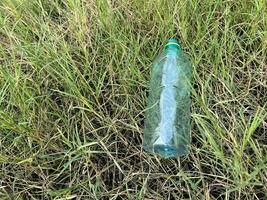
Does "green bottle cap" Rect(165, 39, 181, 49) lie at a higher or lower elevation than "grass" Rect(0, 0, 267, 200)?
higher

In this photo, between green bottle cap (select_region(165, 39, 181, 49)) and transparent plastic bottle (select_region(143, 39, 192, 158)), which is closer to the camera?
transparent plastic bottle (select_region(143, 39, 192, 158))

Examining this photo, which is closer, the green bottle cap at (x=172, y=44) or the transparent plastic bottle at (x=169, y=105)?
the transparent plastic bottle at (x=169, y=105)

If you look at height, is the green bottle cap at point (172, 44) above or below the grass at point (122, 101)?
above

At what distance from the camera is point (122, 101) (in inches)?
64.6

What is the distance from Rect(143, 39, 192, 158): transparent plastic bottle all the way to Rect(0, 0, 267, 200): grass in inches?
1.2

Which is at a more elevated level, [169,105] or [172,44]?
[172,44]

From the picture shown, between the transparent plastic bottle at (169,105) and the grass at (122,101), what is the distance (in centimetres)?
3

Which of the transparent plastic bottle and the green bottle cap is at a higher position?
the green bottle cap

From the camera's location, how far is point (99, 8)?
1.80 meters

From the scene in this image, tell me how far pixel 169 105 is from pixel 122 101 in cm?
16

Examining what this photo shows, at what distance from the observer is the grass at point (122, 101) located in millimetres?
1451

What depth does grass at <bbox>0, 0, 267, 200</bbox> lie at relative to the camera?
57.1 inches

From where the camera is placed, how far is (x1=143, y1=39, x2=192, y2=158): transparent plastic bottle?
153 centimetres

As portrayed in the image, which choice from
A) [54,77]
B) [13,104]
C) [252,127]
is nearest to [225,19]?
[252,127]
